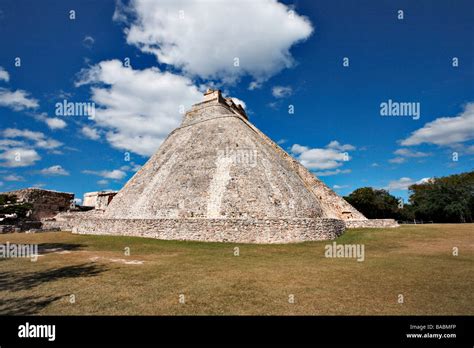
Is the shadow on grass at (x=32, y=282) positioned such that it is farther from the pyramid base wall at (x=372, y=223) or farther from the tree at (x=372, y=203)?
the tree at (x=372, y=203)

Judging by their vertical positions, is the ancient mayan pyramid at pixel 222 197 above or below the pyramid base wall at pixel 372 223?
A: above

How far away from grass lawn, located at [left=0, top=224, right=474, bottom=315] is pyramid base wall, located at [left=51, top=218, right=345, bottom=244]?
275cm

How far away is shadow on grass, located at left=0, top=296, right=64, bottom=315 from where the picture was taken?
17.7 feet

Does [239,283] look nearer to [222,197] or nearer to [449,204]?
[222,197]

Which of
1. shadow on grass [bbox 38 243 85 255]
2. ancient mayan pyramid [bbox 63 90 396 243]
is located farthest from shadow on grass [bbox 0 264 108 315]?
ancient mayan pyramid [bbox 63 90 396 243]

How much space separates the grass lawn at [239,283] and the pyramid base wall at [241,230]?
2749 millimetres

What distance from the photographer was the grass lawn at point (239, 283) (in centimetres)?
571

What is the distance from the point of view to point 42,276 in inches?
327

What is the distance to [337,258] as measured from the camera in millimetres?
12094

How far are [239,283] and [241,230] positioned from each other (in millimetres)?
9078

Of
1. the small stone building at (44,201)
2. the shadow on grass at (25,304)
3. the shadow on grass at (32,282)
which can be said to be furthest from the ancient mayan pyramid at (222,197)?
the small stone building at (44,201)
